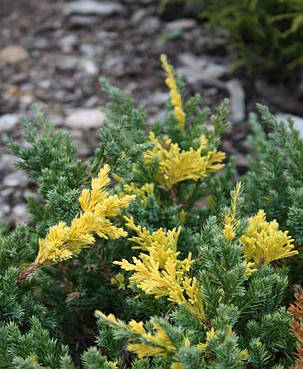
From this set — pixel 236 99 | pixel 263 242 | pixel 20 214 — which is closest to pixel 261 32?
pixel 236 99

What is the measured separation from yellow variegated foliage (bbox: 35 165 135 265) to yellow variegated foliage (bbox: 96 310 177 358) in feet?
0.83

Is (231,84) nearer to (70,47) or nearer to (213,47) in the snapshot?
(213,47)

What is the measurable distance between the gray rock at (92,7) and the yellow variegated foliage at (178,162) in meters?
2.42

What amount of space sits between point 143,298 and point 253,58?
2.28 metres

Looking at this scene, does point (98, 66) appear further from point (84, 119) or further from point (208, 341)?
point (208, 341)

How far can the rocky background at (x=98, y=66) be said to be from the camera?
10.5ft

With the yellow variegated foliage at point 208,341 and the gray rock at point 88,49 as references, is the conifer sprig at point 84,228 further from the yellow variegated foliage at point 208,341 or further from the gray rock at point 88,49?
the gray rock at point 88,49

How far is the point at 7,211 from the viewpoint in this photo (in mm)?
2699

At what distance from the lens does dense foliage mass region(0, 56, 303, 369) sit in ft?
4.41

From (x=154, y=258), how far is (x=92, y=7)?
9.90ft

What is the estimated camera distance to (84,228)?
1427mm

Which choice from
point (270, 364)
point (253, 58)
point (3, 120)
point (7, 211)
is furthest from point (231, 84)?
point (270, 364)

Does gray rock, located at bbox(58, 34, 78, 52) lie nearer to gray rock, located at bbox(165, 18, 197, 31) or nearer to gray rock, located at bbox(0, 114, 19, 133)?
gray rock, located at bbox(165, 18, 197, 31)

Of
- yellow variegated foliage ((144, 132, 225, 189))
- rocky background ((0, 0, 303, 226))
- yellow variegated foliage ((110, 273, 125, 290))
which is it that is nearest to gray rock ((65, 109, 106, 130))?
rocky background ((0, 0, 303, 226))
